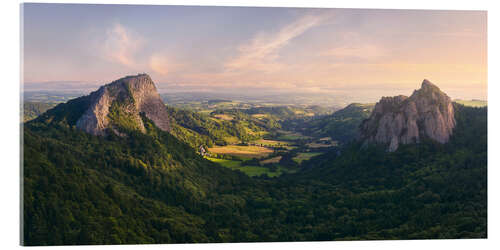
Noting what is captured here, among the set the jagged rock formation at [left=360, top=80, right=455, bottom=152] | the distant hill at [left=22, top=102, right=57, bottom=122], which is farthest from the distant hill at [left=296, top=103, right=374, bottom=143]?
the distant hill at [left=22, top=102, right=57, bottom=122]

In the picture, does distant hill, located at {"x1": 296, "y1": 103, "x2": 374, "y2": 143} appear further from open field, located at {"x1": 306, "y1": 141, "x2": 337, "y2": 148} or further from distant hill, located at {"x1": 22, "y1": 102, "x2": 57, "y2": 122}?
distant hill, located at {"x1": 22, "y1": 102, "x2": 57, "y2": 122}

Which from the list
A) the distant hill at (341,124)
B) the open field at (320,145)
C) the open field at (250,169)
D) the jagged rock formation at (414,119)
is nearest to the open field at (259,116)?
the distant hill at (341,124)

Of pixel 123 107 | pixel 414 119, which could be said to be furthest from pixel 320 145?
pixel 123 107

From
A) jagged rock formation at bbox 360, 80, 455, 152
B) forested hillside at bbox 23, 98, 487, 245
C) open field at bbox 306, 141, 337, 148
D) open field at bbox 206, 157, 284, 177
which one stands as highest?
jagged rock formation at bbox 360, 80, 455, 152

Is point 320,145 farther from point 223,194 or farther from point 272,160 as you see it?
point 223,194

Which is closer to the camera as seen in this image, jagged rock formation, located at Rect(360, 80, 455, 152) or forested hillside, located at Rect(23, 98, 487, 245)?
forested hillside, located at Rect(23, 98, 487, 245)

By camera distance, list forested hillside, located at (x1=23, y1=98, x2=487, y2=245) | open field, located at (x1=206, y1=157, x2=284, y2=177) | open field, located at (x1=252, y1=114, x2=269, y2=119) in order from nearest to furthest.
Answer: forested hillside, located at (x1=23, y1=98, x2=487, y2=245) < open field, located at (x1=206, y1=157, x2=284, y2=177) < open field, located at (x1=252, y1=114, x2=269, y2=119)

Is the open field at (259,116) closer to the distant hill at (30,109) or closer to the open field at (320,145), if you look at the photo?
the open field at (320,145)
